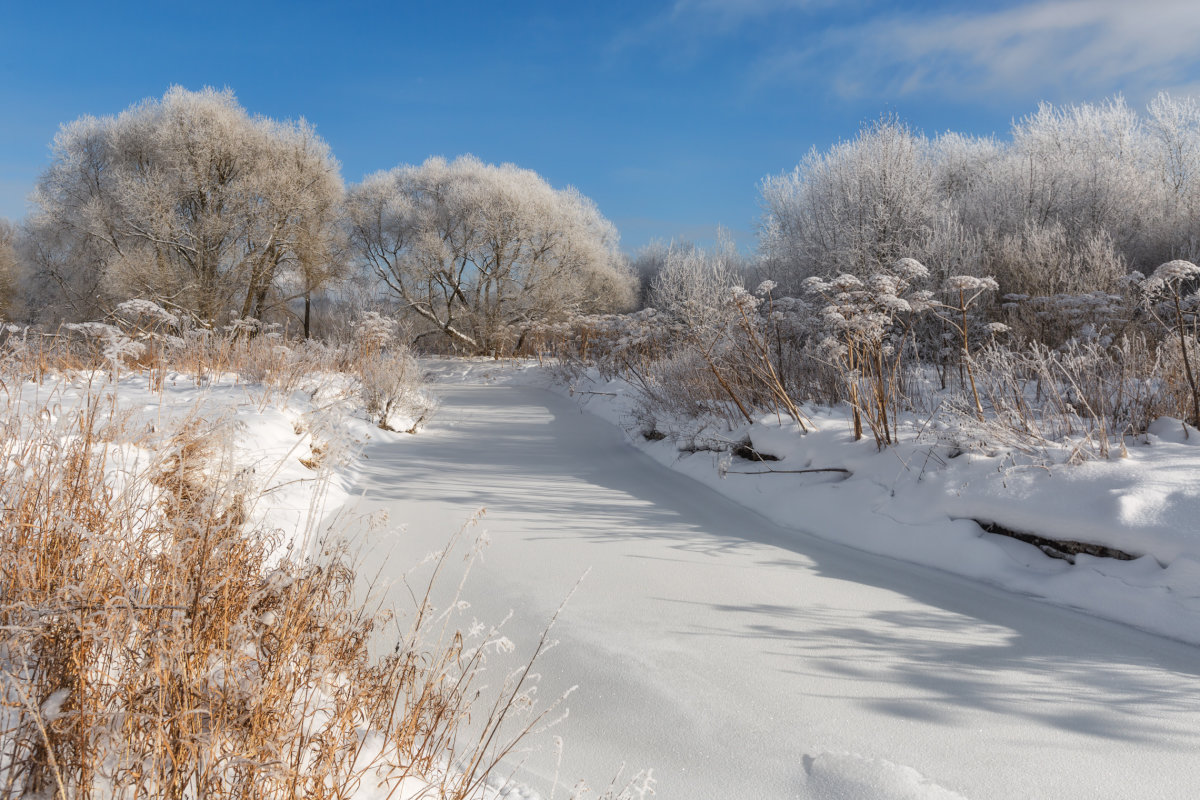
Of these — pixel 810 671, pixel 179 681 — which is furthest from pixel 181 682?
pixel 810 671

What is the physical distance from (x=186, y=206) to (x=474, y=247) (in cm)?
825

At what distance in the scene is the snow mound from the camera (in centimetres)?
161

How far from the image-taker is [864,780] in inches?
65.6

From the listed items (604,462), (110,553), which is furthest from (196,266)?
(110,553)

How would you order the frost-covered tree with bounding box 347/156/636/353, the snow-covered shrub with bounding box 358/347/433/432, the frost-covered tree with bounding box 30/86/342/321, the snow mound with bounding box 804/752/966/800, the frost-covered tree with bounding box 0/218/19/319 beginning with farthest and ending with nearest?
1. the frost-covered tree with bounding box 347/156/636/353
2. the frost-covered tree with bounding box 0/218/19/319
3. the frost-covered tree with bounding box 30/86/342/321
4. the snow-covered shrub with bounding box 358/347/433/432
5. the snow mound with bounding box 804/752/966/800

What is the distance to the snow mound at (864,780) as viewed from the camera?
1605 millimetres

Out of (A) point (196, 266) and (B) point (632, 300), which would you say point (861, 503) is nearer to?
(A) point (196, 266)

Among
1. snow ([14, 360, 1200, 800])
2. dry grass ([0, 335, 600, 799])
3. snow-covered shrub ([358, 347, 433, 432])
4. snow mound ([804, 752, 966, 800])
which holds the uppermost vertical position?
snow-covered shrub ([358, 347, 433, 432])

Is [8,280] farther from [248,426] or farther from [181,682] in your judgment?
[181,682]

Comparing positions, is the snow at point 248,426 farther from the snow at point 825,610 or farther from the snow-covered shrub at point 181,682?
the snow-covered shrub at point 181,682

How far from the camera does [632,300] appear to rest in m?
24.8

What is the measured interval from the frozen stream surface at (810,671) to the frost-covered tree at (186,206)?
50.0ft

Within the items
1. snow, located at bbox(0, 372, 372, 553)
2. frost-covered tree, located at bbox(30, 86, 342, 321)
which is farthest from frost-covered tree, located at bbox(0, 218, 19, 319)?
snow, located at bbox(0, 372, 372, 553)

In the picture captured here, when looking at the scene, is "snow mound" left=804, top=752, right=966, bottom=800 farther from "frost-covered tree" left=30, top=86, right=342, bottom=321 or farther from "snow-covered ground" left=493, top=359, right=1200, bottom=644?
"frost-covered tree" left=30, top=86, right=342, bottom=321
